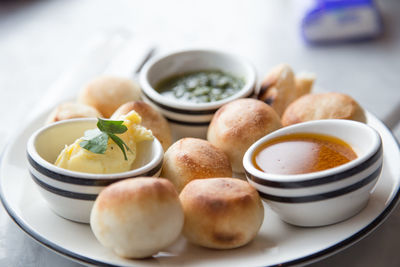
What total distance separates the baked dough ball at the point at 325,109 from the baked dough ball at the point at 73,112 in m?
0.67

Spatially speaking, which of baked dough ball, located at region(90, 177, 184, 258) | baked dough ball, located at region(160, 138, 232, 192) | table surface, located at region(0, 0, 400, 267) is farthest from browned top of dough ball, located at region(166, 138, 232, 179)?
table surface, located at region(0, 0, 400, 267)

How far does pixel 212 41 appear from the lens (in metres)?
3.22

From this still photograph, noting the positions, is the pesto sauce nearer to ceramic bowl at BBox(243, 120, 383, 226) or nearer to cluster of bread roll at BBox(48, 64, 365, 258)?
cluster of bread roll at BBox(48, 64, 365, 258)

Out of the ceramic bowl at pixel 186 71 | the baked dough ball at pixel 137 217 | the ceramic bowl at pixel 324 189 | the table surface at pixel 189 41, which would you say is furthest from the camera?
the table surface at pixel 189 41

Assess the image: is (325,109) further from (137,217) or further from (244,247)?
(137,217)

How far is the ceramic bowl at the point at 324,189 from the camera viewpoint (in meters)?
1.36

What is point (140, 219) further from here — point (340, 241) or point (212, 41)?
point (212, 41)

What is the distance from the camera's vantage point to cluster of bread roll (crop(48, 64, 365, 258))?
1.27 meters

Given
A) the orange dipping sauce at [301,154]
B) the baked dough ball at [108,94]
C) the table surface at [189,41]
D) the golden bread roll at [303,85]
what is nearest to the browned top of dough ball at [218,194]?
the orange dipping sauce at [301,154]

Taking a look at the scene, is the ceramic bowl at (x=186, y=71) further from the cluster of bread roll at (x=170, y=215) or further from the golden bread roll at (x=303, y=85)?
the cluster of bread roll at (x=170, y=215)

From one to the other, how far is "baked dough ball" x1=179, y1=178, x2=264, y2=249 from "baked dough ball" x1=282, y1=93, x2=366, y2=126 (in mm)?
492


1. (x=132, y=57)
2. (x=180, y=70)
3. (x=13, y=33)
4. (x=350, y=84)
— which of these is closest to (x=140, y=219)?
(x=180, y=70)

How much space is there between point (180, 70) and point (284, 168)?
2.96 feet

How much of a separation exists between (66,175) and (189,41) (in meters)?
1.98
